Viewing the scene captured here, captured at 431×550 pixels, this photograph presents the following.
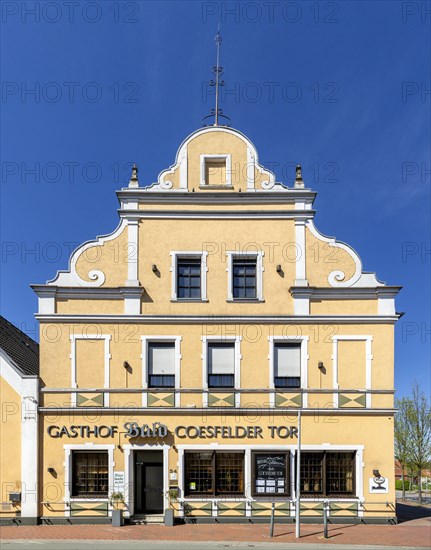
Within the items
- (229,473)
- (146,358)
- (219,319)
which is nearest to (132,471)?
(229,473)

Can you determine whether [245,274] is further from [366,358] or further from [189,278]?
[366,358]

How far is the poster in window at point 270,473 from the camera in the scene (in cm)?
1850

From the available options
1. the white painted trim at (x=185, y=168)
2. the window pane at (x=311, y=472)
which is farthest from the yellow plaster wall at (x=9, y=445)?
the window pane at (x=311, y=472)

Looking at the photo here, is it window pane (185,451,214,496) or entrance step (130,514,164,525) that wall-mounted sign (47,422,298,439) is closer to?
window pane (185,451,214,496)

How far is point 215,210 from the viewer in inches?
787

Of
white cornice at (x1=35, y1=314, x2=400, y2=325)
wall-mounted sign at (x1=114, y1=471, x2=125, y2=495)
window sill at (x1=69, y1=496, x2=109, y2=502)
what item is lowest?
window sill at (x1=69, y1=496, x2=109, y2=502)

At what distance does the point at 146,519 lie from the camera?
18.2 meters

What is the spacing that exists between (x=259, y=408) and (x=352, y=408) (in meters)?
3.60

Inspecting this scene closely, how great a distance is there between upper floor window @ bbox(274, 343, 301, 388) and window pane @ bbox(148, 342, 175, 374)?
4.12 meters

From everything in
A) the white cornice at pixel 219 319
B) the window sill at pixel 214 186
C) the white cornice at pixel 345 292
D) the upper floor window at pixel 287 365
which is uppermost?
the window sill at pixel 214 186

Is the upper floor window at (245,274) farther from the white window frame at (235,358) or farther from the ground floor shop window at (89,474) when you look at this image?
the ground floor shop window at (89,474)

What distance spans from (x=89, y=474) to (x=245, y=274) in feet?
32.5

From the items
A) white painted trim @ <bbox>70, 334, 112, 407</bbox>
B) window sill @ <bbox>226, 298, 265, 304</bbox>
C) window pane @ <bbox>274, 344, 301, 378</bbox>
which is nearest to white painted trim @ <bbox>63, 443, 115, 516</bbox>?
white painted trim @ <bbox>70, 334, 112, 407</bbox>

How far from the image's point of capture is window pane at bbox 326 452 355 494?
18.6 m
